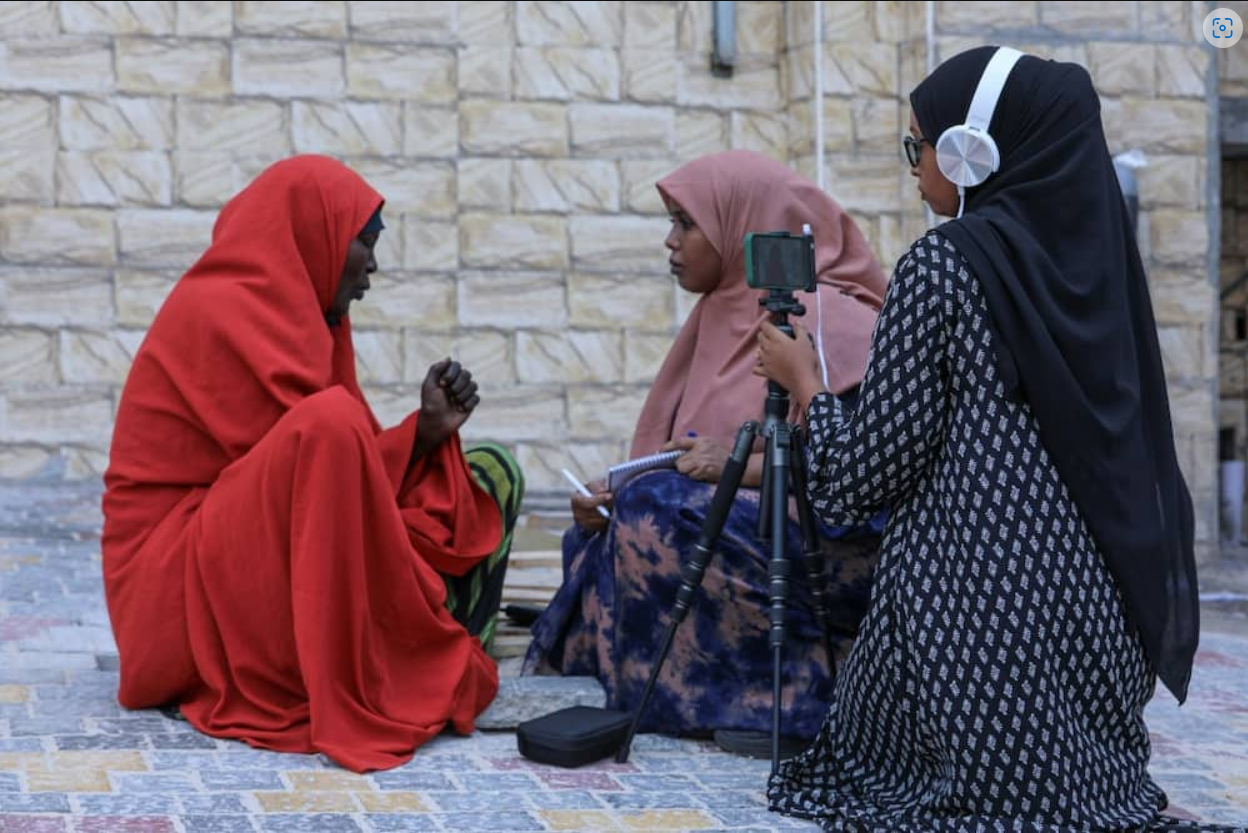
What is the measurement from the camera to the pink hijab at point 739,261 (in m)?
4.30

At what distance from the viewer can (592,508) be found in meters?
4.42

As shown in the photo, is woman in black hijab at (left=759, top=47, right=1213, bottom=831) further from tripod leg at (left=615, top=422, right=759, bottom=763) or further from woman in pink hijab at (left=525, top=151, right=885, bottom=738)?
woman in pink hijab at (left=525, top=151, right=885, bottom=738)

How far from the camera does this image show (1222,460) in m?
9.08

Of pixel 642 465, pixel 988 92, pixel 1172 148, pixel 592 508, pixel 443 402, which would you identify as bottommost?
pixel 592 508

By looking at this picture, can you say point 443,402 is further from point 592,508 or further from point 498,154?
point 498,154

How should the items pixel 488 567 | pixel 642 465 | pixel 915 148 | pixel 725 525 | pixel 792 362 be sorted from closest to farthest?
pixel 915 148 < pixel 792 362 < pixel 725 525 < pixel 642 465 < pixel 488 567

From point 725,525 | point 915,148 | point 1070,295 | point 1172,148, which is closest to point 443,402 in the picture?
point 725,525

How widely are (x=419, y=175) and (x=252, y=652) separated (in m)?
4.46

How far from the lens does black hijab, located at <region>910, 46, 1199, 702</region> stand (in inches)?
124

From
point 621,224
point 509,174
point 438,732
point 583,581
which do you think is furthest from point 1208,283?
point 438,732

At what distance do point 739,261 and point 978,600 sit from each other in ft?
4.81

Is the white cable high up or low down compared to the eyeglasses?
up

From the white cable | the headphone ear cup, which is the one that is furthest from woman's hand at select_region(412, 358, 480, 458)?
the white cable

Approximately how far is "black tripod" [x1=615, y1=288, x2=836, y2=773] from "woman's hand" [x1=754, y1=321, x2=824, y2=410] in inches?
1.4
